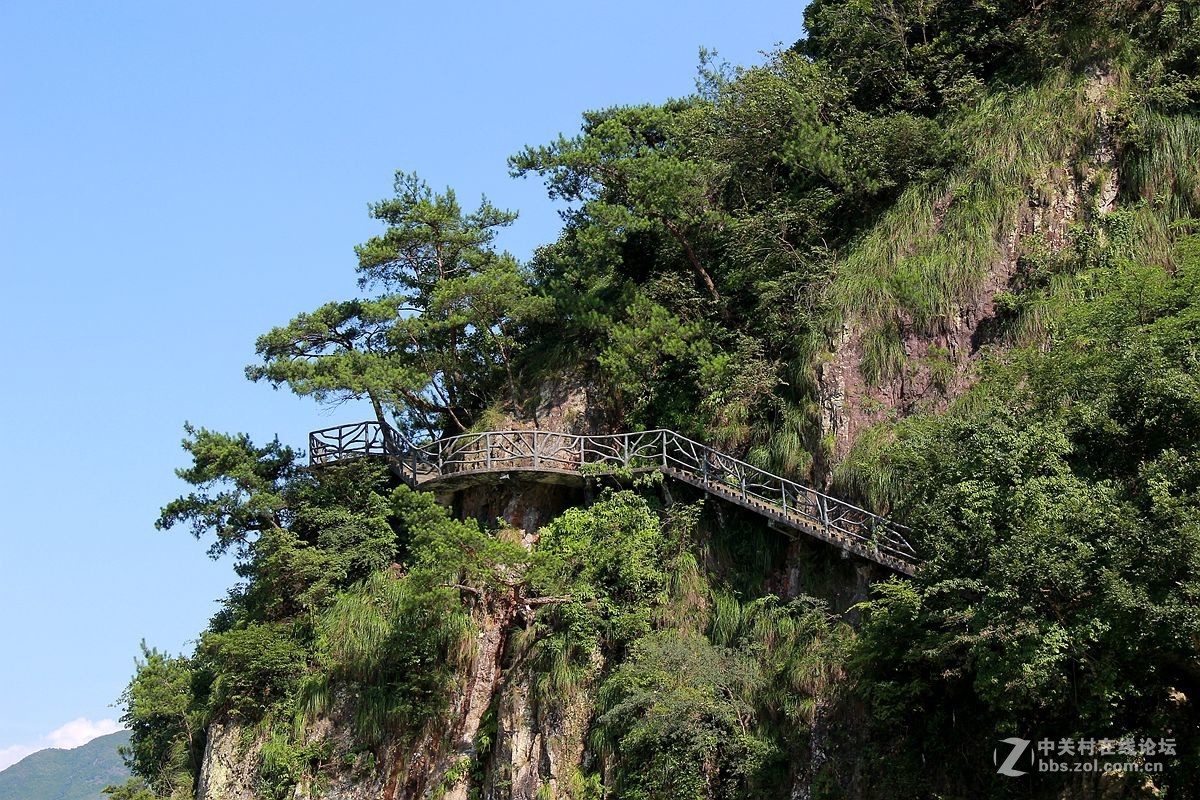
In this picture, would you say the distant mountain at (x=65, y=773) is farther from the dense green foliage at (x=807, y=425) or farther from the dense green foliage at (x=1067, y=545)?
the dense green foliage at (x=1067, y=545)

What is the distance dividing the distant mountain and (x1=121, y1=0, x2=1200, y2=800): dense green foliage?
14226 centimetres

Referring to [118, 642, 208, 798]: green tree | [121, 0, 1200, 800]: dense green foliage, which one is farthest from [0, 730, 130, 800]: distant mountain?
[121, 0, 1200, 800]: dense green foliage

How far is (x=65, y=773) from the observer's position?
165375 millimetres

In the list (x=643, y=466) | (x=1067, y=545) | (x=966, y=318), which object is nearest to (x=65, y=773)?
(x=643, y=466)

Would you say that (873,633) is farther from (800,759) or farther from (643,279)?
(643,279)

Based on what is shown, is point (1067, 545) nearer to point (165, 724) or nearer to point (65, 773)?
point (165, 724)

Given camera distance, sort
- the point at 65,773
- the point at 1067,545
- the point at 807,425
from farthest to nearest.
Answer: the point at 65,773 < the point at 807,425 < the point at 1067,545

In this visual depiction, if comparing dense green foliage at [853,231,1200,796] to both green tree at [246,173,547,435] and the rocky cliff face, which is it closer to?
the rocky cliff face

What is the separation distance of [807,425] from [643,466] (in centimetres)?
300

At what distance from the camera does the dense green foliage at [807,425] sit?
17234mm

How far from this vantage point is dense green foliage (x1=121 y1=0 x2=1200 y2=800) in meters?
17.2

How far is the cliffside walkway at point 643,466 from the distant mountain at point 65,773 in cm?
14258

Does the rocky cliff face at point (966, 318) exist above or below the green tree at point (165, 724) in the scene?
above

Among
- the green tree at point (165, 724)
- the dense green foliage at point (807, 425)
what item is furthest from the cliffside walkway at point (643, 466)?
the green tree at point (165, 724)
